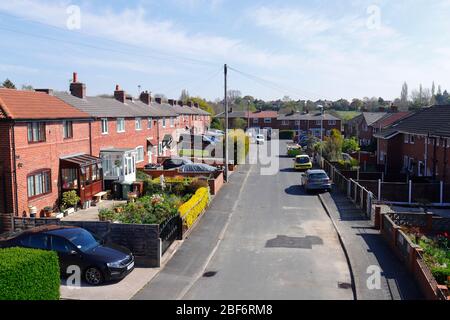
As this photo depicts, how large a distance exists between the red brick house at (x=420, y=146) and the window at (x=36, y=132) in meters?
21.3

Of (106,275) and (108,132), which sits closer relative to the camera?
(106,275)

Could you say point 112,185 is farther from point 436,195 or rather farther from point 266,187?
point 436,195

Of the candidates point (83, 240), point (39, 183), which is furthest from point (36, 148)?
point (83, 240)

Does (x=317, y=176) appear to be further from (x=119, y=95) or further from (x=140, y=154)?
(x=119, y=95)

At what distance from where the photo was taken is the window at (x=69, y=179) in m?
23.4

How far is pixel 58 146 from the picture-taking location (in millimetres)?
Answer: 23062

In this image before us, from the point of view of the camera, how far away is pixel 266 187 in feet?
101

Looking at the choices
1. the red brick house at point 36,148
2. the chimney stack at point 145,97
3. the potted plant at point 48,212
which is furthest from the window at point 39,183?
the chimney stack at point 145,97

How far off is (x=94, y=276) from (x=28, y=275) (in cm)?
292

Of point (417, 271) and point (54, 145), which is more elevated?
point (54, 145)

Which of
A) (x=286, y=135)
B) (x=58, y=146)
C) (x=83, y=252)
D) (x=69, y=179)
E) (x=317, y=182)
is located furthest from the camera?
(x=286, y=135)

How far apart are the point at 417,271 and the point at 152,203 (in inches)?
426
